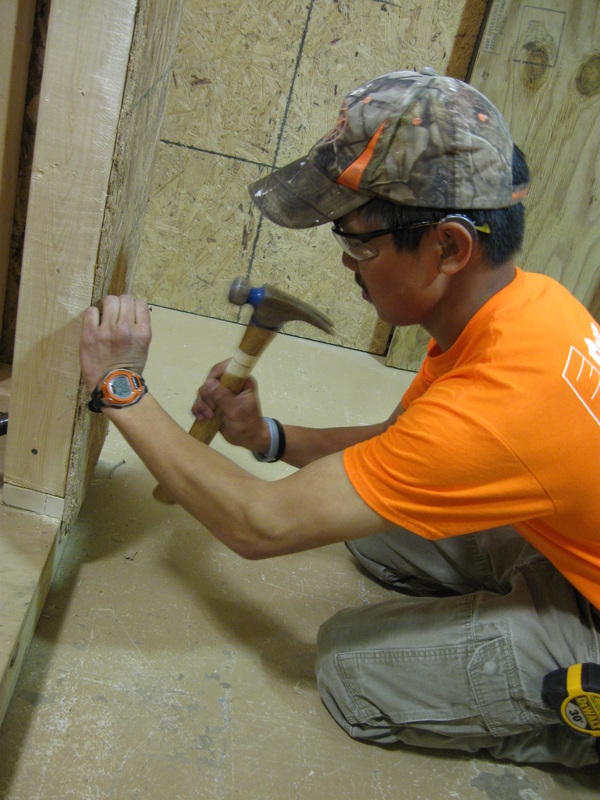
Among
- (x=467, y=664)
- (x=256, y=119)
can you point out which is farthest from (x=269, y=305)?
(x=256, y=119)

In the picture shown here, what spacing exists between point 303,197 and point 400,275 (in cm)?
29

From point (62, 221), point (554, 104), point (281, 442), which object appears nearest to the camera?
point (62, 221)

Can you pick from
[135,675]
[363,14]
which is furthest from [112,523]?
[363,14]

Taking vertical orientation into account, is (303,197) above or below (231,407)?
above

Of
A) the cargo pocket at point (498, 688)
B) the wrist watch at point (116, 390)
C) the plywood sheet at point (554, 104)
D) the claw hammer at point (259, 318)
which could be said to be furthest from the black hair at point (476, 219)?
the plywood sheet at point (554, 104)

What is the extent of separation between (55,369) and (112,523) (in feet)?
2.55

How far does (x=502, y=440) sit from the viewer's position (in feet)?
4.10

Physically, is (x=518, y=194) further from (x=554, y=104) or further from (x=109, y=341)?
(x=554, y=104)

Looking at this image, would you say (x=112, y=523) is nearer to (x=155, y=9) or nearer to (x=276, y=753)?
(x=276, y=753)

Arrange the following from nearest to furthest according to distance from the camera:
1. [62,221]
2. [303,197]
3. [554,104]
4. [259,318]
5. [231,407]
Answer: [62,221]
[303,197]
[259,318]
[231,407]
[554,104]

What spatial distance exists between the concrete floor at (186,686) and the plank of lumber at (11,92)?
930 mm

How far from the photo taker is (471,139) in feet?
4.29

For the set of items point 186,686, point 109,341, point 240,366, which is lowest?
point 186,686

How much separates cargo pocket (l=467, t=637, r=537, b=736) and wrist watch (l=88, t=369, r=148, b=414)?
1.05 metres
